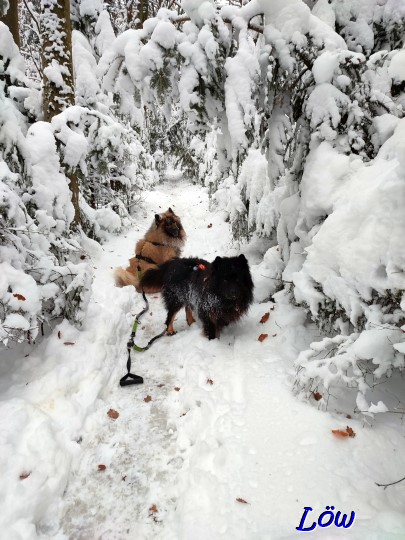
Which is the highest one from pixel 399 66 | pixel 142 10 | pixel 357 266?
pixel 142 10

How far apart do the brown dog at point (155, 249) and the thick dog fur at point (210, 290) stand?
1.39 metres

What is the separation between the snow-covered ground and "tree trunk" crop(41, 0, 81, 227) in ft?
11.7

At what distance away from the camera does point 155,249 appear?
21.8 ft

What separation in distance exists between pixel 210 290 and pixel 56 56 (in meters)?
4.31

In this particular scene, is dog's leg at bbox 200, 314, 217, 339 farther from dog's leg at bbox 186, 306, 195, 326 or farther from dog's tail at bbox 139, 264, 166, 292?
dog's tail at bbox 139, 264, 166, 292

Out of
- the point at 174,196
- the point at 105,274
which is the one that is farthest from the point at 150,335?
the point at 174,196

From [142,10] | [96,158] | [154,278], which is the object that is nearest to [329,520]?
[154,278]

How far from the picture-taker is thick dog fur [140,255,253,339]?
4215mm

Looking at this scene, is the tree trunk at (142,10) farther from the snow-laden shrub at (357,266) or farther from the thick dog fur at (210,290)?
the snow-laden shrub at (357,266)

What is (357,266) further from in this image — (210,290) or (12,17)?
(12,17)

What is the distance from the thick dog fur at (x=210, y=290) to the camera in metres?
4.21

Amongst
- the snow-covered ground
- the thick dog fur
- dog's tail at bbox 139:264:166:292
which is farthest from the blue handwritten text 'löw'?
dog's tail at bbox 139:264:166:292

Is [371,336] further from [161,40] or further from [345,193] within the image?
[161,40]

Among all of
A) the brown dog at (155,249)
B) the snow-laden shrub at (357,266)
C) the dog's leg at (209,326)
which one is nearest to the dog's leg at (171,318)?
the dog's leg at (209,326)
